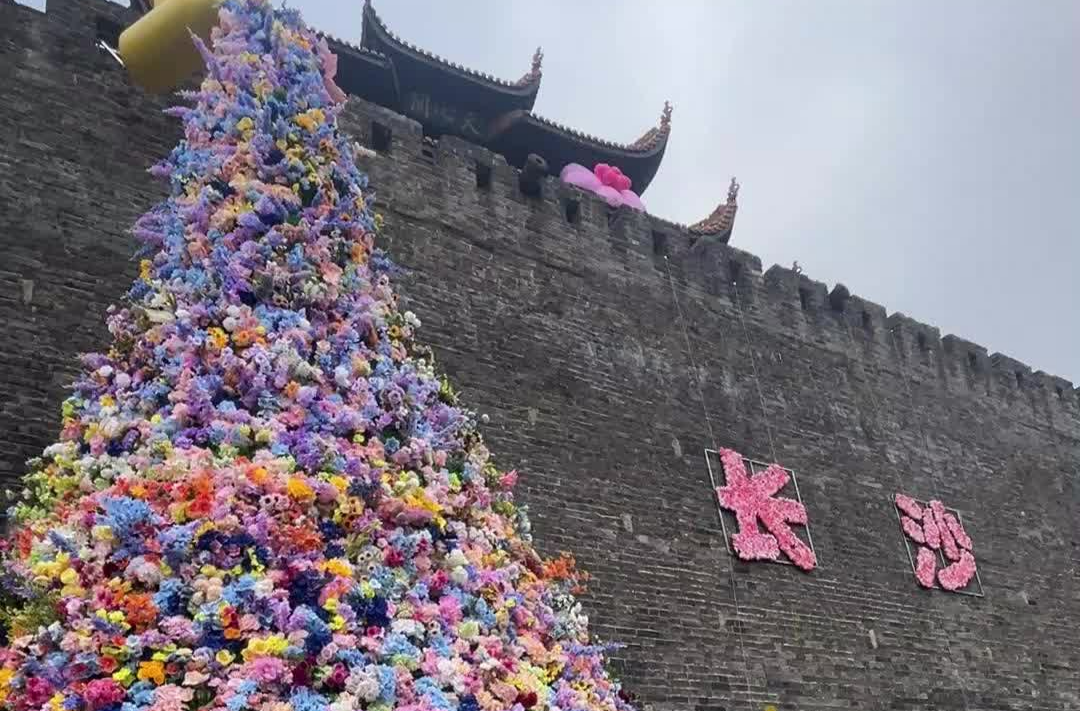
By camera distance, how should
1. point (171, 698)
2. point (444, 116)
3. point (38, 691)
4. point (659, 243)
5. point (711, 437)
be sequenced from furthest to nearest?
point (444, 116) → point (659, 243) → point (711, 437) → point (38, 691) → point (171, 698)

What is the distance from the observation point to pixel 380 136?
6.24 metres

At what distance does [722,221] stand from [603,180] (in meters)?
1.75

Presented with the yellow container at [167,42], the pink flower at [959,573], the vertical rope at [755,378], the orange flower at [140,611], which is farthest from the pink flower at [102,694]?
the pink flower at [959,573]

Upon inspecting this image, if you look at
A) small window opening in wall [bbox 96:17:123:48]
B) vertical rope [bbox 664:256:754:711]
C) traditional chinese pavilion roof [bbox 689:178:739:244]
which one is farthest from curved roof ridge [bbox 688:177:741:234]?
small window opening in wall [bbox 96:17:123:48]

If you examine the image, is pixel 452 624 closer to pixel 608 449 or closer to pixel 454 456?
pixel 454 456

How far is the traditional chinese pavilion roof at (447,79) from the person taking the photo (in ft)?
28.2

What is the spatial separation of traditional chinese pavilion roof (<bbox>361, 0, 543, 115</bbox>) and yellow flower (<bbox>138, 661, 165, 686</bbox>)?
23.7 feet

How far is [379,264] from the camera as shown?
3.70 m

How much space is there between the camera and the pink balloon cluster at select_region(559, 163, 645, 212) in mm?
9078

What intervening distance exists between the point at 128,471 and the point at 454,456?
97 centimetres

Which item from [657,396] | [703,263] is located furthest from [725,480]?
[703,263]

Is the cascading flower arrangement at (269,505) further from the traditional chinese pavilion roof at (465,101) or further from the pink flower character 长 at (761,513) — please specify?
the traditional chinese pavilion roof at (465,101)

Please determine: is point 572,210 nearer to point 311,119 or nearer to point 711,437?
point 711,437

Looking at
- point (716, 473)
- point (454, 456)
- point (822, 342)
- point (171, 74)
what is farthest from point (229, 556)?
point (822, 342)
